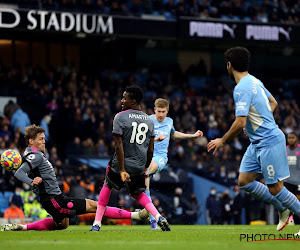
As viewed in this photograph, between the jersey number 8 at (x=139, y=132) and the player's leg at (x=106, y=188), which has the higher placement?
the jersey number 8 at (x=139, y=132)

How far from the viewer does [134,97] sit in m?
9.04

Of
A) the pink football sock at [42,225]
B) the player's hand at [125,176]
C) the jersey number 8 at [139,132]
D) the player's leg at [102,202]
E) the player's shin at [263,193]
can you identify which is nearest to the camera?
the player's shin at [263,193]

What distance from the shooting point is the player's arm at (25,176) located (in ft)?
29.6

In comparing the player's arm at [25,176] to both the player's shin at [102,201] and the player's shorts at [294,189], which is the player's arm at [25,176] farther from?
the player's shorts at [294,189]

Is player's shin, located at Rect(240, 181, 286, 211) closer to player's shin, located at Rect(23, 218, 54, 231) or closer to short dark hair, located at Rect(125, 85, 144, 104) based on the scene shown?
short dark hair, located at Rect(125, 85, 144, 104)

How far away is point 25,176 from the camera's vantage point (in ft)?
29.8

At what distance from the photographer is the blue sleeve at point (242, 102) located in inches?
304

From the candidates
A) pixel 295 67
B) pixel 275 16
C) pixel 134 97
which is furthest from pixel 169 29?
pixel 134 97

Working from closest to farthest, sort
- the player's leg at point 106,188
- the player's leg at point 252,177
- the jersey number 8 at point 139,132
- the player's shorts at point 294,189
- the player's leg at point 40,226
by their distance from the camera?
the player's leg at point 252,177 → the jersey number 8 at point 139,132 → the player's leg at point 106,188 → the player's leg at point 40,226 → the player's shorts at point 294,189

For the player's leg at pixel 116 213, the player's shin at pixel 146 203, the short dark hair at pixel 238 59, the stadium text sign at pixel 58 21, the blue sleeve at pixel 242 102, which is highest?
the stadium text sign at pixel 58 21

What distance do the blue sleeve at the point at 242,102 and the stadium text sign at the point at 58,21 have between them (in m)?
16.0

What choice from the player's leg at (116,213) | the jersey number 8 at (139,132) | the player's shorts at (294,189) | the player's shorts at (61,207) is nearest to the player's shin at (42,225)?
the player's shorts at (61,207)

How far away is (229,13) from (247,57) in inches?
792

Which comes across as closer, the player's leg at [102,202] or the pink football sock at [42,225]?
the player's leg at [102,202]
